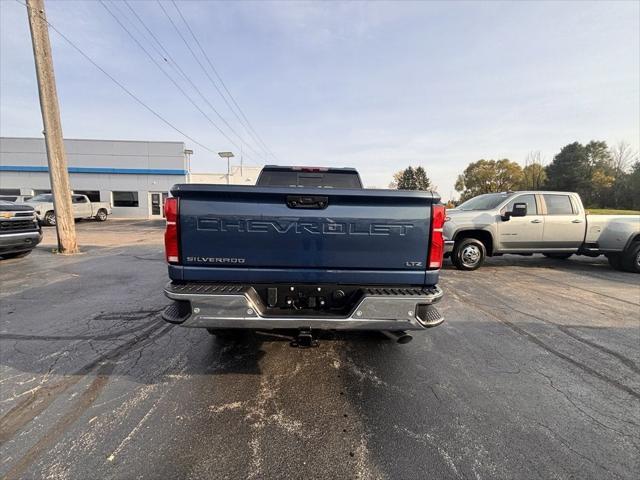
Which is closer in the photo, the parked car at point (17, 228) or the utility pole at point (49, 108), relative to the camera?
the parked car at point (17, 228)

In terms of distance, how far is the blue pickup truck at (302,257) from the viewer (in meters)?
2.46

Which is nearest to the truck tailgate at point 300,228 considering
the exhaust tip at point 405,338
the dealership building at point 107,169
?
the exhaust tip at point 405,338

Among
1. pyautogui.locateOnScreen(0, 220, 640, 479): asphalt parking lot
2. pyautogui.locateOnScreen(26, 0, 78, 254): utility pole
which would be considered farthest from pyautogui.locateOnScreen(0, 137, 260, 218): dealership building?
pyautogui.locateOnScreen(0, 220, 640, 479): asphalt parking lot

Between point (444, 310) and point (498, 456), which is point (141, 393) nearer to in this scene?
point (498, 456)

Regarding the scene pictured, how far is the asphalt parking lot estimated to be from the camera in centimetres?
200

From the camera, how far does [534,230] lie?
7812 mm

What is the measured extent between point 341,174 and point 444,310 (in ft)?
9.33

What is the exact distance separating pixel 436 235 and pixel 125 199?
3203 centimetres

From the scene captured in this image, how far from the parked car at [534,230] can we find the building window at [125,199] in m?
29.1

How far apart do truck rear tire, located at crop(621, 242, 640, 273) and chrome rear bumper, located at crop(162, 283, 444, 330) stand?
951cm

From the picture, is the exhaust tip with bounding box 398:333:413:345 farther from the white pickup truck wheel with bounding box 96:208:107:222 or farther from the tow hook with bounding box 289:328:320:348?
the white pickup truck wheel with bounding box 96:208:107:222

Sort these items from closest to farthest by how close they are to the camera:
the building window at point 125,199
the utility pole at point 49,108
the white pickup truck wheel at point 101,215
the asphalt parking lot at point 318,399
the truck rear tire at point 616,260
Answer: the asphalt parking lot at point 318,399 < the utility pole at point 49,108 < the truck rear tire at point 616,260 < the white pickup truck wheel at point 101,215 < the building window at point 125,199

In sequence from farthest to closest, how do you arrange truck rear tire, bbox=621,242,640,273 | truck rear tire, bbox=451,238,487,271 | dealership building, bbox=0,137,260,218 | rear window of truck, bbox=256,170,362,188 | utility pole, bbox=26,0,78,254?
dealership building, bbox=0,137,260,218 → utility pole, bbox=26,0,78,254 → truck rear tire, bbox=621,242,640,273 → truck rear tire, bbox=451,238,487,271 → rear window of truck, bbox=256,170,362,188

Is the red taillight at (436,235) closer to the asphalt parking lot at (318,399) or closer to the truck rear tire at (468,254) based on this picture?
the asphalt parking lot at (318,399)
